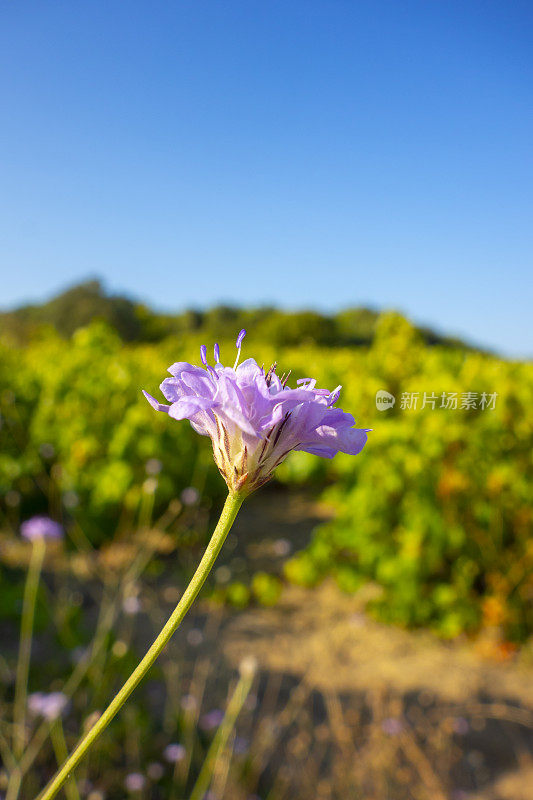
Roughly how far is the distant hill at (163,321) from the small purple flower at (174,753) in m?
13.2

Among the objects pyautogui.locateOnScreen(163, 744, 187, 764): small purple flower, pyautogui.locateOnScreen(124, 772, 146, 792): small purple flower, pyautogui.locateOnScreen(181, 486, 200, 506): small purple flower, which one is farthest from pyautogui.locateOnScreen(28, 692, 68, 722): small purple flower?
pyautogui.locateOnScreen(181, 486, 200, 506): small purple flower

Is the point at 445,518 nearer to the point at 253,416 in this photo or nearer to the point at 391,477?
the point at 391,477

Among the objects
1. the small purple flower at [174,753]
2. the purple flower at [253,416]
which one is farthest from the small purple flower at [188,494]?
the purple flower at [253,416]

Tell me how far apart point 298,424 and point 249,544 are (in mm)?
3788

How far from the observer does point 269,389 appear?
54cm

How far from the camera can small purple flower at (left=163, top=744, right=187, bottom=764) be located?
6.96 feet

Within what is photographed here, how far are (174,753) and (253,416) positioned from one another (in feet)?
6.54

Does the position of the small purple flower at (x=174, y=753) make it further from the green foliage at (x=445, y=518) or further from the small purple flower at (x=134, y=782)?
the green foliage at (x=445, y=518)

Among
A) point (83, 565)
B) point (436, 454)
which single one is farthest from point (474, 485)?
point (83, 565)

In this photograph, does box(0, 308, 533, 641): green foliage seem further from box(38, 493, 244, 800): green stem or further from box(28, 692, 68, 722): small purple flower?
box(38, 493, 244, 800): green stem

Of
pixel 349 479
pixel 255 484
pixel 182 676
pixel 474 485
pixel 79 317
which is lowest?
pixel 79 317

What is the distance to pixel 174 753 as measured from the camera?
2139 mm

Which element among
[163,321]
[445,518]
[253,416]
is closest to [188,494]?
[445,518]

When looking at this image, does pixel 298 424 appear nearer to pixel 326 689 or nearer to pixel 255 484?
pixel 255 484
